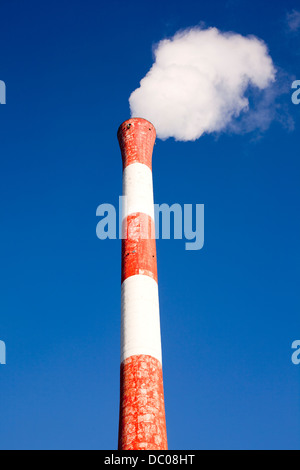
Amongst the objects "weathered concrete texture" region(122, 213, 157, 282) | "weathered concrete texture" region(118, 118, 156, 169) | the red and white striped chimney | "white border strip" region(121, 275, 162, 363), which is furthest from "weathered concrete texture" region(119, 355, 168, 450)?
"weathered concrete texture" region(118, 118, 156, 169)

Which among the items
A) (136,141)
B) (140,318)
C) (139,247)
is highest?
(136,141)

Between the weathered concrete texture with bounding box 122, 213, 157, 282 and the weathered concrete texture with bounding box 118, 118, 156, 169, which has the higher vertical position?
the weathered concrete texture with bounding box 118, 118, 156, 169

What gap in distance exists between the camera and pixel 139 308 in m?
14.1

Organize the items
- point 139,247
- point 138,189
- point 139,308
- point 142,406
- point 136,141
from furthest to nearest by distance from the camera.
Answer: point 136,141, point 138,189, point 139,247, point 139,308, point 142,406

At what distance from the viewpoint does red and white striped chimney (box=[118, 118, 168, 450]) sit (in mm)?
12156

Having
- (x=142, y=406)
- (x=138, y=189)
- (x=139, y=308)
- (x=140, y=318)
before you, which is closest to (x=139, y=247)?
(x=139, y=308)

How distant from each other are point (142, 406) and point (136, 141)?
968cm

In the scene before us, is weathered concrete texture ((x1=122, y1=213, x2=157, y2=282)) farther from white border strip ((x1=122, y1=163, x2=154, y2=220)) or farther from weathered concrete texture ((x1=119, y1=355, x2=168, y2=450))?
weathered concrete texture ((x1=119, y1=355, x2=168, y2=450))

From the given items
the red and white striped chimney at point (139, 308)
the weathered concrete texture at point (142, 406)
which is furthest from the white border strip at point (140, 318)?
the weathered concrete texture at point (142, 406)

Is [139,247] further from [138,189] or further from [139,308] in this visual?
[138,189]

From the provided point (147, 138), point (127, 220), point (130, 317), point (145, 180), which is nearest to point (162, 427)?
point (130, 317)

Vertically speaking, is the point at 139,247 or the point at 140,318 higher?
the point at 139,247
